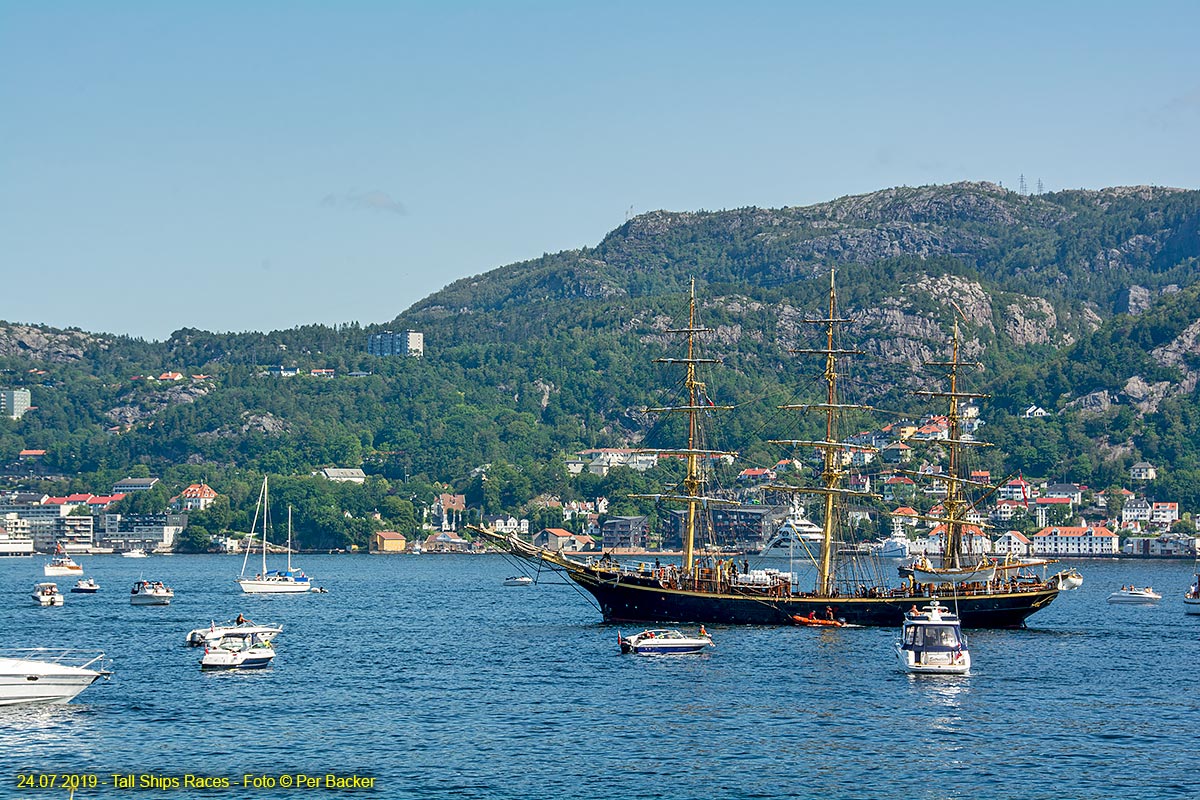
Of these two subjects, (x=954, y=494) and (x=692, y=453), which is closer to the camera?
(x=692, y=453)

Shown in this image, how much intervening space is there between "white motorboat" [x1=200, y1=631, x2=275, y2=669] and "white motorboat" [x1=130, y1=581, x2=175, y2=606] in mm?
59148

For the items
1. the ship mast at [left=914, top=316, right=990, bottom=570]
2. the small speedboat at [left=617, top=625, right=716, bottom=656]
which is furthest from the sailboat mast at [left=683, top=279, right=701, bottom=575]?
the small speedboat at [left=617, top=625, right=716, bottom=656]

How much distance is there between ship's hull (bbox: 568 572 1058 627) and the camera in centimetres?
11494

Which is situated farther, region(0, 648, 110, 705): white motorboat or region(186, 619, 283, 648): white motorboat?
region(186, 619, 283, 648): white motorboat

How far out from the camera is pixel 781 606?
115 metres

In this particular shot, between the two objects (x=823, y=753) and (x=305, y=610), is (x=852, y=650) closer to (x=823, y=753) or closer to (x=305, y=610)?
(x=823, y=753)

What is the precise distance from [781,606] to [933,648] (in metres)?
27.3

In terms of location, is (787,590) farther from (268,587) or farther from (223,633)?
(268,587)

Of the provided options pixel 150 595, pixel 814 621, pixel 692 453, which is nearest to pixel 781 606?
pixel 814 621

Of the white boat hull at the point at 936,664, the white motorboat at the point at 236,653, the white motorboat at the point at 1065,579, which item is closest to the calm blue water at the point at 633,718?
the white boat hull at the point at 936,664

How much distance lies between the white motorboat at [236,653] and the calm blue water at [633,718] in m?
1.08

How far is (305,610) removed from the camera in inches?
5733

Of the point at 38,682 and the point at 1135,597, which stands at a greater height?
the point at 1135,597

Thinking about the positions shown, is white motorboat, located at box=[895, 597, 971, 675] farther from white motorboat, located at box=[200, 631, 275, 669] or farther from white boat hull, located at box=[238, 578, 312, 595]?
white boat hull, located at box=[238, 578, 312, 595]
